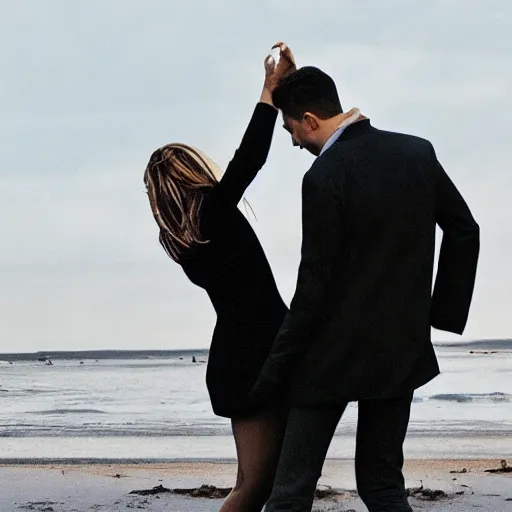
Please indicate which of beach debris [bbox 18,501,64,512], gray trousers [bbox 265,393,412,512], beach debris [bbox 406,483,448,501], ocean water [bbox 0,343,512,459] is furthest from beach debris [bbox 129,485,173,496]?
gray trousers [bbox 265,393,412,512]

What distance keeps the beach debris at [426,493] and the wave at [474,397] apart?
35.8 feet

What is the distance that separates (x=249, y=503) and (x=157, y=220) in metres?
0.79

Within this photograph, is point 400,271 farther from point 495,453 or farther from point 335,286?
point 495,453

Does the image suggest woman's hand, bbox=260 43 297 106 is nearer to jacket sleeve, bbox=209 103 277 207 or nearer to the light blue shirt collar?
jacket sleeve, bbox=209 103 277 207

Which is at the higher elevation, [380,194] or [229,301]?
[380,194]

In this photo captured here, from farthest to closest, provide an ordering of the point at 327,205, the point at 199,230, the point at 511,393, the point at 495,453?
the point at 511,393
the point at 495,453
the point at 199,230
the point at 327,205

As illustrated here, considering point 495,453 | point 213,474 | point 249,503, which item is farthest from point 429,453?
point 249,503

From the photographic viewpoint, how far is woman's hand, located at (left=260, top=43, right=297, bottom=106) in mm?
2721

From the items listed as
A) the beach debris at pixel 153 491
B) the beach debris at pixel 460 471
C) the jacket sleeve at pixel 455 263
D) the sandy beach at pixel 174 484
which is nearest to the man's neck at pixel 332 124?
the jacket sleeve at pixel 455 263

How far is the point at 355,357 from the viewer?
8.39 feet

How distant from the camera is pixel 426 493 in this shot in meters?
5.88

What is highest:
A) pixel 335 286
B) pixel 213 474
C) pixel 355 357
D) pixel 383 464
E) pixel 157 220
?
pixel 157 220

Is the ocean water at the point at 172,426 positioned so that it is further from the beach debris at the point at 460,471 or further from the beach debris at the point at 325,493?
the beach debris at the point at 325,493

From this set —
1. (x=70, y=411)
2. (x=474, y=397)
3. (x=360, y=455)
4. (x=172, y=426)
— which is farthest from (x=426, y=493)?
(x=474, y=397)
